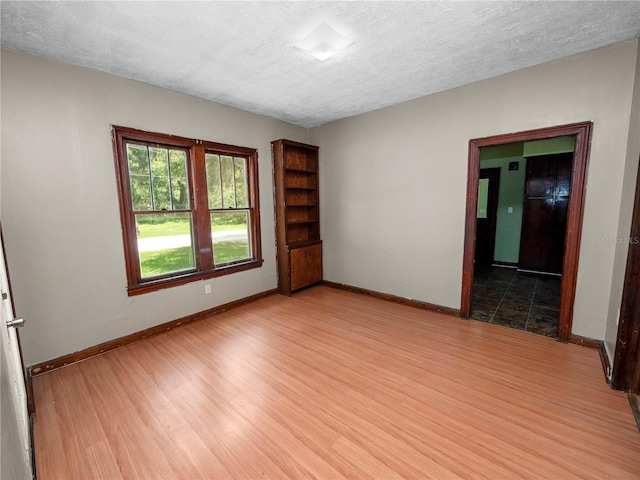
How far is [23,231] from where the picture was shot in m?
2.28

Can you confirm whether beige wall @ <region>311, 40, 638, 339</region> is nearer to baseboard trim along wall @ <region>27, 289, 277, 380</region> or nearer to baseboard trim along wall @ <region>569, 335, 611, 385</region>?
baseboard trim along wall @ <region>569, 335, 611, 385</region>

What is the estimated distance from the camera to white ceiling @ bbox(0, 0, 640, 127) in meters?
1.82

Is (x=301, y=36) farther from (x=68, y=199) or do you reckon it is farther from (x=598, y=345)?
(x=598, y=345)

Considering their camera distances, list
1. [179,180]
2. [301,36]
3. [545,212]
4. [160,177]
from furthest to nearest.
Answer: [545,212] → [179,180] → [160,177] → [301,36]

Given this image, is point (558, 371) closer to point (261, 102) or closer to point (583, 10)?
point (583, 10)

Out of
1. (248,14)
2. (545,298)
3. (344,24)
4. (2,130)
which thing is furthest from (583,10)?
(2,130)

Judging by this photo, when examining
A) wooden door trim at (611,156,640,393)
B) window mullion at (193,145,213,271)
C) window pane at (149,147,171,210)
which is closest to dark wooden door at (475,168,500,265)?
wooden door trim at (611,156,640,393)

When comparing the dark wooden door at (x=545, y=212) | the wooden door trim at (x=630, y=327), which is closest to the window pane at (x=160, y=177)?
the wooden door trim at (x=630, y=327)

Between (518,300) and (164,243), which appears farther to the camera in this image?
(518,300)

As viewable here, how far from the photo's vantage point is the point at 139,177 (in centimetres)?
296

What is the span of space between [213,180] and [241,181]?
436 mm

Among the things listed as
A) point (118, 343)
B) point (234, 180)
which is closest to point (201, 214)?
point (234, 180)

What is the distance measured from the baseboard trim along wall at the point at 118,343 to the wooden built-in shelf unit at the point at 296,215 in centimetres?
97

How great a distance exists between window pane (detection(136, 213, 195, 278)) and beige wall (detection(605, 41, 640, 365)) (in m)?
4.14
